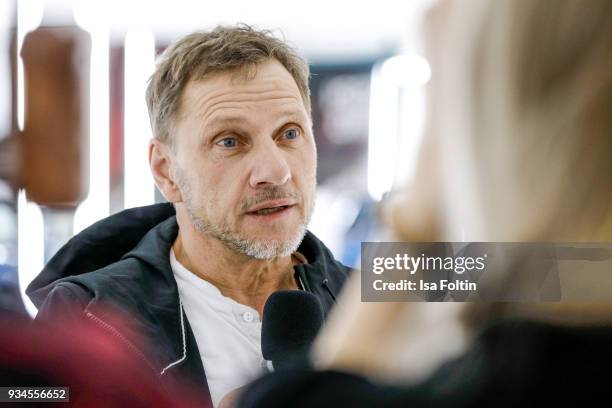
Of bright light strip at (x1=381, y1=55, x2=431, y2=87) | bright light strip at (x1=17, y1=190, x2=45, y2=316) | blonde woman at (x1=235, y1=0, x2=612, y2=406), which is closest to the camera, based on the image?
blonde woman at (x1=235, y1=0, x2=612, y2=406)

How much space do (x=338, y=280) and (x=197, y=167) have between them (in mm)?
397

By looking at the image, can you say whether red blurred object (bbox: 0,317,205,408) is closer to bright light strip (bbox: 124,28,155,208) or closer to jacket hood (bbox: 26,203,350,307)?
jacket hood (bbox: 26,203,350,307)

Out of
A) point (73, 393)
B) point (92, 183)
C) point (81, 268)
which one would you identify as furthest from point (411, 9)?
point (73, 393)

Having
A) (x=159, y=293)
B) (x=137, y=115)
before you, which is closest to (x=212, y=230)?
(x=159, y=293)

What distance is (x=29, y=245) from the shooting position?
185 cm

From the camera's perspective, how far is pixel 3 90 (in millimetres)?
1884

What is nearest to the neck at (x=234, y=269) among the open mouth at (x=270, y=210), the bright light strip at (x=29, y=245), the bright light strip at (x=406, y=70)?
the open mouth at (x=270, y=210)

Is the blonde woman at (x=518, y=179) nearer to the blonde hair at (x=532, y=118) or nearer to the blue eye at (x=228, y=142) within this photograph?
the blonde hair at (x=532, y=118)

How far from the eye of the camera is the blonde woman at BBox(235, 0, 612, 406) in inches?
30.1

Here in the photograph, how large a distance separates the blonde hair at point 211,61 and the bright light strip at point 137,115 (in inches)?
0.9

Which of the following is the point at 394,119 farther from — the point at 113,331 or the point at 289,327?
the point at 113,331

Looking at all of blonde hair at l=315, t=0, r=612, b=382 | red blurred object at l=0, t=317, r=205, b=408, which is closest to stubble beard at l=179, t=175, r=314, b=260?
red blurred object at l=0, t=317, r=205, b=408

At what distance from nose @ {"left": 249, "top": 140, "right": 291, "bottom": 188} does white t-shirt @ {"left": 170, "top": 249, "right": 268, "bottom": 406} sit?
27 centimetres

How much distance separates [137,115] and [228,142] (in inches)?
8.5
